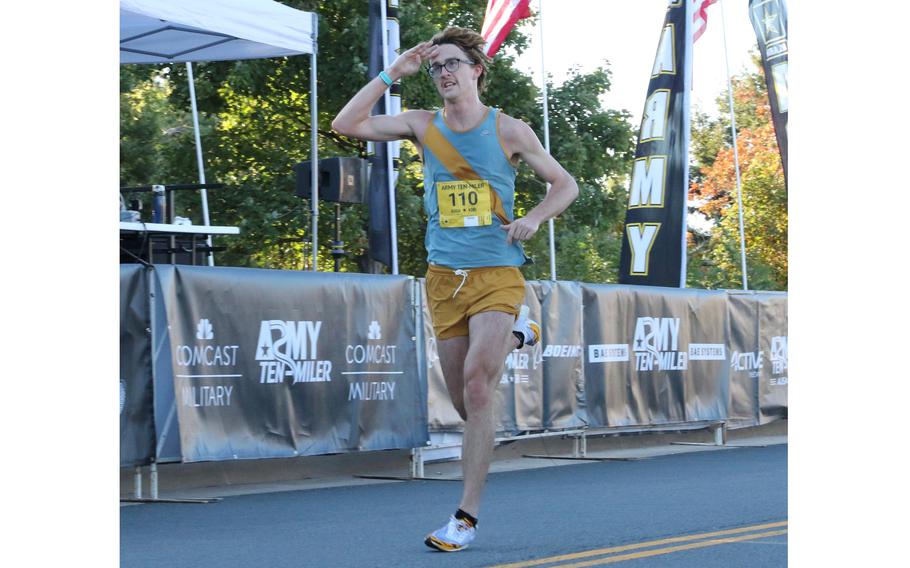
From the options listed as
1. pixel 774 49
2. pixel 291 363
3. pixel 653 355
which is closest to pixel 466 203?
pixel 291 363

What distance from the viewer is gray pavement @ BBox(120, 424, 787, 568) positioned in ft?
20.3

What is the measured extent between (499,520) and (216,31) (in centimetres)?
632

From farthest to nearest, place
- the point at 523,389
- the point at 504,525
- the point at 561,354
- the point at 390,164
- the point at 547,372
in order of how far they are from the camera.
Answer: the point at 390,164 < the point at 561,354 < the point at 547,372 < the point at 523,389 < the point at 504,525

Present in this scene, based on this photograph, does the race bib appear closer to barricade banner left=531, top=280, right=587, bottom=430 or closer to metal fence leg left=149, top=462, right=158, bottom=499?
metal fence leg left=149, top=462, right=158, bottom=499

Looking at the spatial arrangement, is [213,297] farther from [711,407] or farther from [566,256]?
[566,256]

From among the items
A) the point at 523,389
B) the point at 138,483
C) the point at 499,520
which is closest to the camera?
the point at 499,520

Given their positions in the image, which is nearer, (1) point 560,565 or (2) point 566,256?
(1) point 560,565

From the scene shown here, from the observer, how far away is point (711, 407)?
1545cm

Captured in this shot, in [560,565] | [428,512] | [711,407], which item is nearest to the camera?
[560,565]

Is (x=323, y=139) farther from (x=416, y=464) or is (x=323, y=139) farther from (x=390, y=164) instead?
(x=416, y=464)

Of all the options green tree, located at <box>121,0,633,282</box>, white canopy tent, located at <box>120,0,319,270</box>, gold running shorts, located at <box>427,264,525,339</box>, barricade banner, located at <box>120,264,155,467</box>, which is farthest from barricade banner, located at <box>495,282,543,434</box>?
green tree, located at <box>121,0,633,282</box>

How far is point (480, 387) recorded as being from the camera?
20.9 feet
